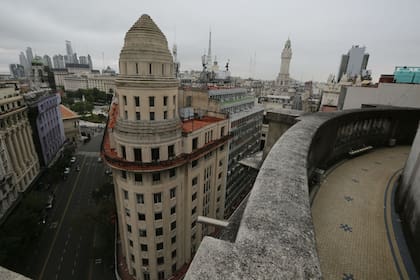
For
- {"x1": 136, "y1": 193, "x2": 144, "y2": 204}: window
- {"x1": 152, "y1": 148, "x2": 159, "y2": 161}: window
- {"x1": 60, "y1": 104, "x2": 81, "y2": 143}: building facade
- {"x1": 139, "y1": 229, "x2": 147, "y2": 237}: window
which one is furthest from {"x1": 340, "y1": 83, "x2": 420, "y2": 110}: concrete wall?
{"x1": 60, "y1": 104, "x2": 81, "y2": 143}: building facade

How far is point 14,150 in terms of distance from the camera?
32312 mm

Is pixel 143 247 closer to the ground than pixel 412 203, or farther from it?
closer to the ground

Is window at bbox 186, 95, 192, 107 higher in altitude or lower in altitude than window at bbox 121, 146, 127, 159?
higher

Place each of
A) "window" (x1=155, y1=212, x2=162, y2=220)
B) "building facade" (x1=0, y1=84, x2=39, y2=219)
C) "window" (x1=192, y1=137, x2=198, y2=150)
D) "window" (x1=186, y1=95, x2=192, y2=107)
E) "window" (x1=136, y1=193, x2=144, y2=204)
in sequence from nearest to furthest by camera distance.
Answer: "window" (x1=136, y1=193, x2=144, y2=204) → "window" (x1=155, y1=212, x2=162, y2=220) → "window" (x1=192, y1=137, x2=198, y2=150) → "window" (x1=186, y1=95, x2=192, y2=107) → "building facade" (x1=0, y1=84, x2=39, y2=219)

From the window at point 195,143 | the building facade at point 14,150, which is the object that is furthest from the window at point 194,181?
the building facade at point 14,150

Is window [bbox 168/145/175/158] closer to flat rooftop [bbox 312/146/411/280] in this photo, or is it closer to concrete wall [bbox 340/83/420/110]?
flat rooftop [bbox 312/146/411/280]

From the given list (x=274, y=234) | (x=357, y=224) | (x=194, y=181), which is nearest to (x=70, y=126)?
(x=194, y=181)

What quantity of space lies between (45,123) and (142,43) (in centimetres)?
4196

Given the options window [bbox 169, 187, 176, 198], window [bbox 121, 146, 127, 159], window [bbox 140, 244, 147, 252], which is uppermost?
window [bbox 121, 146, 127, 159]

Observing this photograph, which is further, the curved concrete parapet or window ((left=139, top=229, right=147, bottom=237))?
window ((left=139, top=229, right=147, bottom=237))

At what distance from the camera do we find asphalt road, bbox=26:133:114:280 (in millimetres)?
23386

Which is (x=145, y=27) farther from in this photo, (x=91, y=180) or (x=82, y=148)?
(x=82, y=148)

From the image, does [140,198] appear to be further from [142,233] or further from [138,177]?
[142,233]

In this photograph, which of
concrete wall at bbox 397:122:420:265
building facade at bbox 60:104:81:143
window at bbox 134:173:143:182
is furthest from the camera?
building facade at bbox 60:104:81:143
